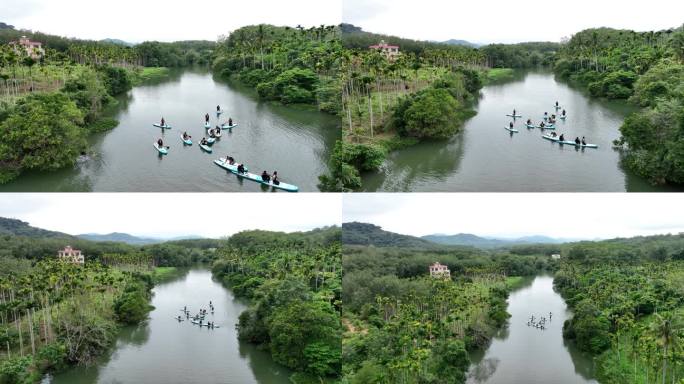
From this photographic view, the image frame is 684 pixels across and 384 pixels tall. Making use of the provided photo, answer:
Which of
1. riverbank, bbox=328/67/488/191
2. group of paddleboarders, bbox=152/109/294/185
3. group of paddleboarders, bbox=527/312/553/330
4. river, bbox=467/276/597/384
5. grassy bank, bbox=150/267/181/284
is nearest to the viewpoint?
riverbank, bbox=328/67/488/191

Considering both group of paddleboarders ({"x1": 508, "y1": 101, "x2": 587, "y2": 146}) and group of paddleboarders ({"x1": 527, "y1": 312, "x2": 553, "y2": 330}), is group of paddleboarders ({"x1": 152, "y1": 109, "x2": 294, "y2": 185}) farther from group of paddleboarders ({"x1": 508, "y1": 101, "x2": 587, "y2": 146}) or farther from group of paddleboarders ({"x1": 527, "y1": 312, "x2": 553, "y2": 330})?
group of paddleboarders ({"x1": 527, "y1": 312, "x2": 553, "y2": 330})

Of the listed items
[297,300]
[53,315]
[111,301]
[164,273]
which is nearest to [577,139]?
[297,300]

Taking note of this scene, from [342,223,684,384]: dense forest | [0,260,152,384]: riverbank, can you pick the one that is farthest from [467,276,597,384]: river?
[0,260,152,384]: riverbank

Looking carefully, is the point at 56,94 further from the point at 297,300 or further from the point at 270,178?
the point at 297,300

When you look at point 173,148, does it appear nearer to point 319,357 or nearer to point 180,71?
point 319,357

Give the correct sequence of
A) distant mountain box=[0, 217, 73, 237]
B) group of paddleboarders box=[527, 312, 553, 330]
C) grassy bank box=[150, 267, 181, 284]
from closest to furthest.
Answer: distant mountain box=[0, 217, 73, 237] → group of paddleboarders box=[527, 312, 553, 330] → grassy bank box=[150, 267, 181, 284]

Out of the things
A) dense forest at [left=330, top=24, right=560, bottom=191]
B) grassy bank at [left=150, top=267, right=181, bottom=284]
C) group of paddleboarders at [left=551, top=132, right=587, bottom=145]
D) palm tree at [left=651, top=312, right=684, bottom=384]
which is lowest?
grassy bank at [left=150, top=267, right=181, bottom=284]
